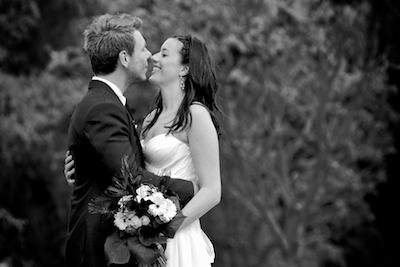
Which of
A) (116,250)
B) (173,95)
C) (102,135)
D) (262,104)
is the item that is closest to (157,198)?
(116,250)

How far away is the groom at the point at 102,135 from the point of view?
379 centimetres

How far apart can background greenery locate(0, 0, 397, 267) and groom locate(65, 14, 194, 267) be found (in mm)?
3265

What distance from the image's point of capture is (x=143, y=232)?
3703mm

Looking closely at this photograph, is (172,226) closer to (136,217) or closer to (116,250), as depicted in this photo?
(136,217)

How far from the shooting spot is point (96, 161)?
3.84 meters

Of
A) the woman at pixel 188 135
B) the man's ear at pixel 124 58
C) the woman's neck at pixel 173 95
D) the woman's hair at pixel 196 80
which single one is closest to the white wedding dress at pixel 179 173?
the woman at pixel 188 135

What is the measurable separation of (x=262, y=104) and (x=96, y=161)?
5.75 meters

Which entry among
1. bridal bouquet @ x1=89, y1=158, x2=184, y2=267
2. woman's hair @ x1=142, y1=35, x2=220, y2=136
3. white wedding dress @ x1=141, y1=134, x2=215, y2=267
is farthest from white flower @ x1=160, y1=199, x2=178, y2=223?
woman's hair @ x1=142, y1=35, x2=220, y2=136

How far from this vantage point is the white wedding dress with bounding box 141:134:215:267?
13.6 feet

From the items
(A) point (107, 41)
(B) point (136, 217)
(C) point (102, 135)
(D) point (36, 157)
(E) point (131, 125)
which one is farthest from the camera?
(D) point (36, 157)

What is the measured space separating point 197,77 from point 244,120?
16.8 ft

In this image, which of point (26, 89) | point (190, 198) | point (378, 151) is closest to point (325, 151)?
point (378, 151)

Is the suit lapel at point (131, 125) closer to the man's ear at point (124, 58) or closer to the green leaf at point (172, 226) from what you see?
the man's ear at point (124, 58)

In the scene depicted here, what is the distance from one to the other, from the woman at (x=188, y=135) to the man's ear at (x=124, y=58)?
11.4 inches
